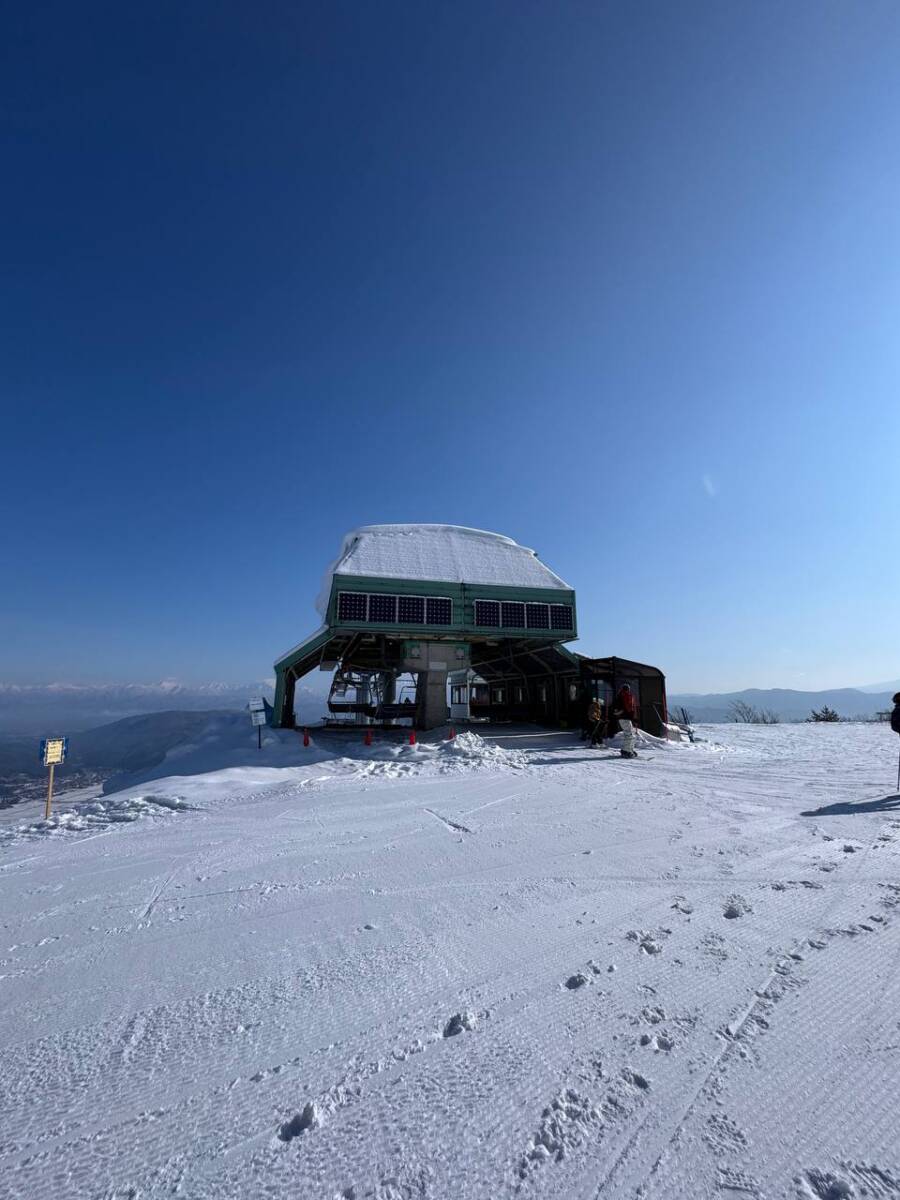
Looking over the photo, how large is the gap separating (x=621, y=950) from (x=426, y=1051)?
70.1 inches

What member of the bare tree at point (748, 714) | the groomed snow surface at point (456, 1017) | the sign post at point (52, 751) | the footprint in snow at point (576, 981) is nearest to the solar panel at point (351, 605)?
the sign post at point (52, 751)

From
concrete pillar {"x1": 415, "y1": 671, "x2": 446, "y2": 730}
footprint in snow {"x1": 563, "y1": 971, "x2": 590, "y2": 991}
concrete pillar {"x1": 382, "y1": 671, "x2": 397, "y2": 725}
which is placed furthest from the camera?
concrete pillar {"x1": 382, "y1": 671, "x2": 397, "y2": 725}

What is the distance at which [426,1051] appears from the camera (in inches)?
109

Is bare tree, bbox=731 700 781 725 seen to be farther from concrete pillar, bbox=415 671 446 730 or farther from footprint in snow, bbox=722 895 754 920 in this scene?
footprint in snow, bbox=722 895 754 920

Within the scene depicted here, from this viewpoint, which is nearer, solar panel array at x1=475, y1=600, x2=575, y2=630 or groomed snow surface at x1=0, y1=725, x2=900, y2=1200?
groomed snow surface at x1=0, y1=725, x2=900, y2=1200

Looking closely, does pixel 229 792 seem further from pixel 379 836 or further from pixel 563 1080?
pixel 563 1080

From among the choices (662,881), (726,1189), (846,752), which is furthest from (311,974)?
(846,752)

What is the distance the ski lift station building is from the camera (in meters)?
21.8

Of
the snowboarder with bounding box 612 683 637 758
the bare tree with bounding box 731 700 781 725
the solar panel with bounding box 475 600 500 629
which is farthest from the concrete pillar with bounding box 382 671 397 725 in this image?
the bare tree with bounding box 731 700 781 725

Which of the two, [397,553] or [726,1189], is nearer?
[726,1189]

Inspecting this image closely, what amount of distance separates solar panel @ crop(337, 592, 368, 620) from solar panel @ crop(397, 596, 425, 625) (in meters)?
1.52

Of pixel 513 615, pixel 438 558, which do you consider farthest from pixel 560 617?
pixel 438 558

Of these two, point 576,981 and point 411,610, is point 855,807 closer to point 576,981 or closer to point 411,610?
point 576,981

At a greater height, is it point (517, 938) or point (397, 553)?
point (397, 553)
